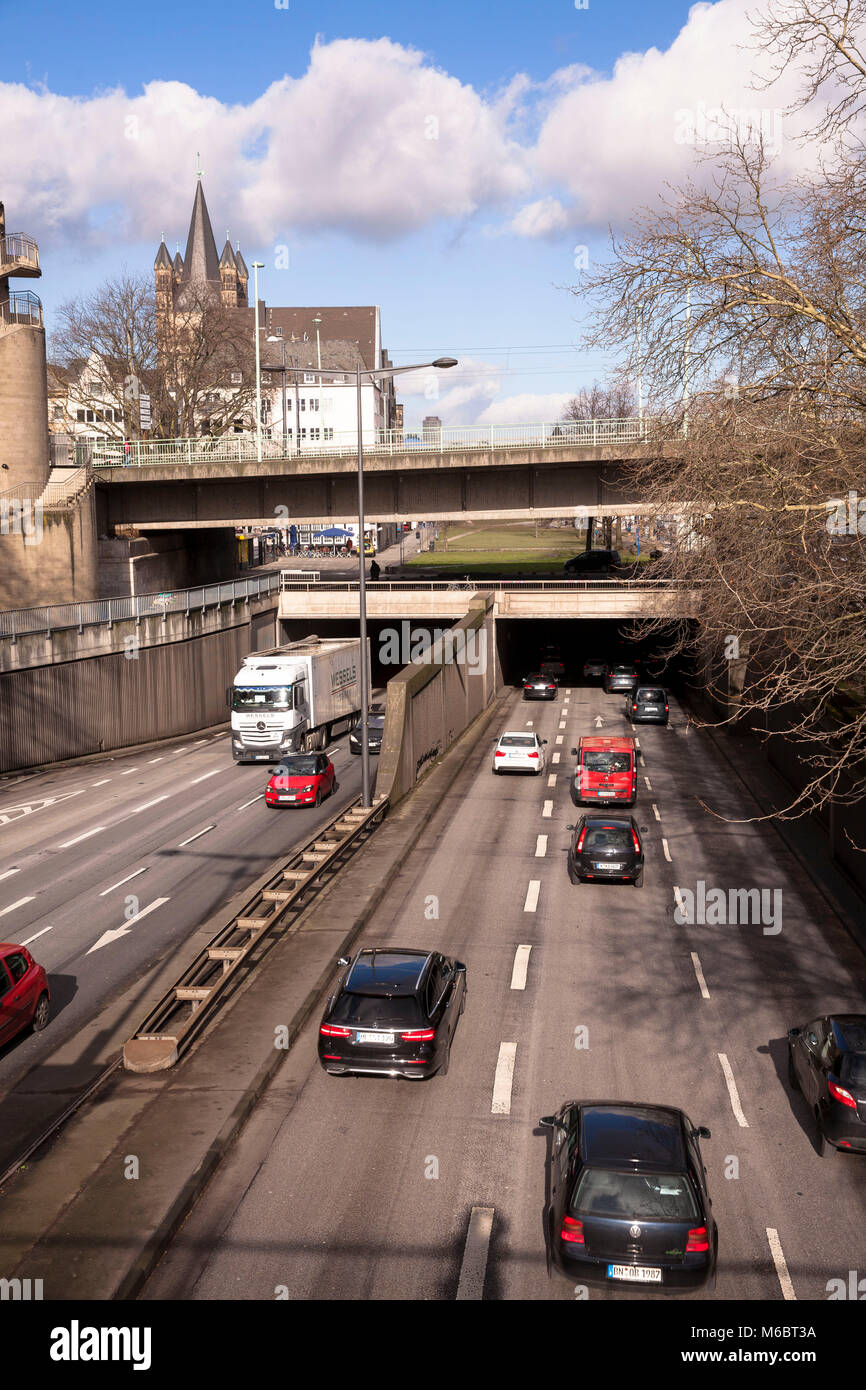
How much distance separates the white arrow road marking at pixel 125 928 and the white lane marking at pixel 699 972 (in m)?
10.7

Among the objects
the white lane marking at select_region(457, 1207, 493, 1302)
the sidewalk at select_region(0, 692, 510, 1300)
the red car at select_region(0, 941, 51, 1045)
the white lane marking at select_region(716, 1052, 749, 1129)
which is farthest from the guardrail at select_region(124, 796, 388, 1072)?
the white lane marking at select_region(716, 1052, 749, 1129)

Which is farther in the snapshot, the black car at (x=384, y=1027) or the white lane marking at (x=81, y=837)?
the white lane marking at (x=81, y=837)

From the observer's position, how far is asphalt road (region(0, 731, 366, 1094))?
19906 millimetres

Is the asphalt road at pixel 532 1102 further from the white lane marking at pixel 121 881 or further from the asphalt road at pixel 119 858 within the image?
the white lane marking at pixel 121 881

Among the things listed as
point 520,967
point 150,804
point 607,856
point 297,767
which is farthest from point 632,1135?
point 150,804

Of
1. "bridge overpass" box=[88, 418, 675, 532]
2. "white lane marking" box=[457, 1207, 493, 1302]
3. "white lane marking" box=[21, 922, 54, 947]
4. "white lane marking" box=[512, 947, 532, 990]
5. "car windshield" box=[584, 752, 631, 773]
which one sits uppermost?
"bridge overpass" box=[88, 418, 675, 532]

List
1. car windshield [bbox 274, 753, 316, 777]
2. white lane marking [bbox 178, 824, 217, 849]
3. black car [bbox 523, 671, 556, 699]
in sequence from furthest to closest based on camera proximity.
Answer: black car [bbox 523, 671, 556, 699], car windshield [bbox 274, 753, 316, 777], white lane marking [bbox 178, 824, 217, 849]

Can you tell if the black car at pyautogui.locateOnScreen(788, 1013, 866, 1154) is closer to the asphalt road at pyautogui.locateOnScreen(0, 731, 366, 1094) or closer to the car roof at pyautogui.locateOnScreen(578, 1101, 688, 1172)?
the car roof at pyautogui.locateOnScreen(578, 1101, 688, 1172)

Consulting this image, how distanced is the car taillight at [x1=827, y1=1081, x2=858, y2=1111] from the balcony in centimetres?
4598

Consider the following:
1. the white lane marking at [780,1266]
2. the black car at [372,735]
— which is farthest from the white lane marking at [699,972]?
the black car at [372,735]

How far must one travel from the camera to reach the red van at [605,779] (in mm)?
33188

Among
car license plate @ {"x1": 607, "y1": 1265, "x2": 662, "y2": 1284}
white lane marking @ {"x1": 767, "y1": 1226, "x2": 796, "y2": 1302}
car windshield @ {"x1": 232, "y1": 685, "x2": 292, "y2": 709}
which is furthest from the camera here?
car windshield @ {"x1": 232, "y1": 685, "x2": 292, "y2": 709}

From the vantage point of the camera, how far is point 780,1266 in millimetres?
11234

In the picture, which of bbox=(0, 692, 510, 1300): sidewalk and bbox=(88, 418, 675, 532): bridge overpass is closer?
bbox=(0, 692, 510, 1300): sidewalk
